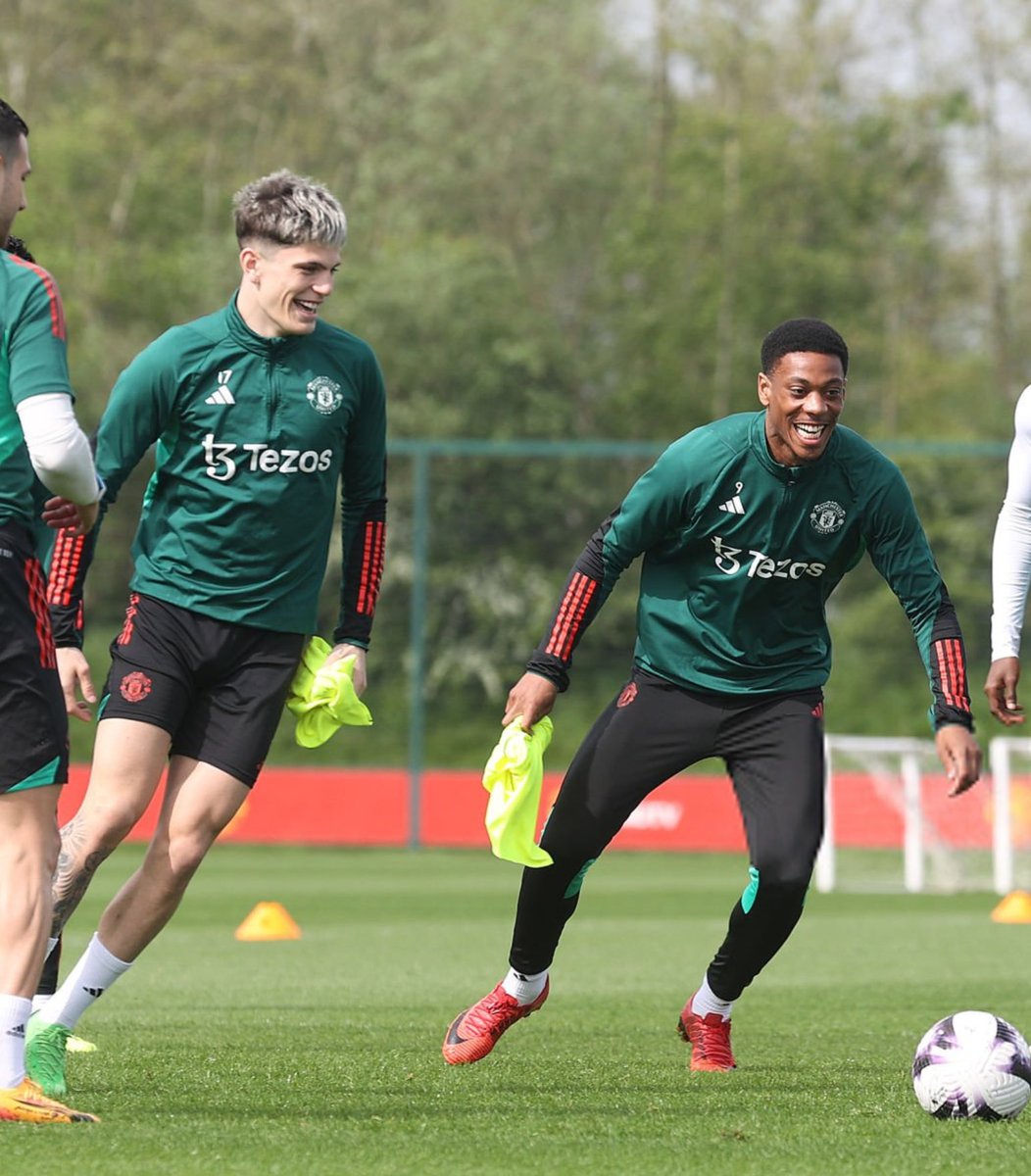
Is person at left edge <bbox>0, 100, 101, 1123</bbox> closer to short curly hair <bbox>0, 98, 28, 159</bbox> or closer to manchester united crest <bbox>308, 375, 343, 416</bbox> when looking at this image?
short curly hair <bbox>0, 98, 28, 159</bbox>

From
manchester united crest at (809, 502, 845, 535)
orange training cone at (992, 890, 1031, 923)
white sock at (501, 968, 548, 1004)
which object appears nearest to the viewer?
manchester united crest at (809, 502, 845, 535)

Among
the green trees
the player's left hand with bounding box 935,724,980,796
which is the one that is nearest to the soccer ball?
the player's left hand with bounding box 935,724,980,796

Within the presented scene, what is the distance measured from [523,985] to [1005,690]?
1748 mm

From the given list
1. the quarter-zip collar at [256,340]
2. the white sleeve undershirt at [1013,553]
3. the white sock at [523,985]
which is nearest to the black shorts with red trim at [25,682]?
the quarter-zip collar at [256,340]

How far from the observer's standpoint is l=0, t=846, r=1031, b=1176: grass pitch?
186 inches

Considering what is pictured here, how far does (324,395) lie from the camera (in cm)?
604

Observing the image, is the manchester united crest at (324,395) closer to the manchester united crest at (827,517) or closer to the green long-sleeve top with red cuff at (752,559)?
the green long-sleeve top with red cuff at (752,559)

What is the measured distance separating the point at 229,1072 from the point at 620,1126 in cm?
143

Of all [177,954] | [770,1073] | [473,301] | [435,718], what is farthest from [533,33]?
[770,1073]

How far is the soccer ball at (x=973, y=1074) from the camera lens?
5.45 metres

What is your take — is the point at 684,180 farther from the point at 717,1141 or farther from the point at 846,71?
the point at 717,1141

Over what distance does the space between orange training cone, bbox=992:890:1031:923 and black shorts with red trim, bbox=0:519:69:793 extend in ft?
33.8

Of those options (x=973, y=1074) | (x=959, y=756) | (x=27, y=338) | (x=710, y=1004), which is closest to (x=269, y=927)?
(x=710, y=1004)

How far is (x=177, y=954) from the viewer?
37.2 ft
